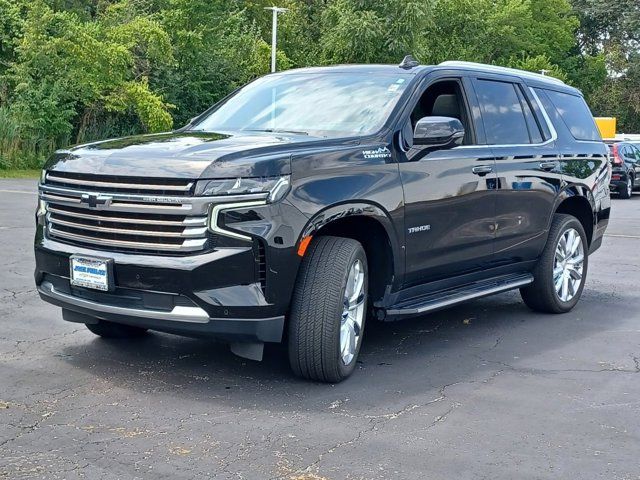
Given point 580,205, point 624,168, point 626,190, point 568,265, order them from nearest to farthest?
1. point 568,265
2. point 580,205
3. point 626,190
4. point 624,168

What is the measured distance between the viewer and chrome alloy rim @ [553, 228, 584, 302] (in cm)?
778

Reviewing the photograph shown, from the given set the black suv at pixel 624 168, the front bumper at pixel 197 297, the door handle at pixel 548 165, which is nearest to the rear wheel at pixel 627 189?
the black suv at pixel 624 168

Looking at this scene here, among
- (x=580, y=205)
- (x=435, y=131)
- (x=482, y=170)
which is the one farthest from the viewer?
(x=580, y=205)

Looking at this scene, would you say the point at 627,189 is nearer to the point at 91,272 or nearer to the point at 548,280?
the point at 548,280

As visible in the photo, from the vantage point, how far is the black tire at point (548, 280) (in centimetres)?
758

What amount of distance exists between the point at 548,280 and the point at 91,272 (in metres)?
3.99

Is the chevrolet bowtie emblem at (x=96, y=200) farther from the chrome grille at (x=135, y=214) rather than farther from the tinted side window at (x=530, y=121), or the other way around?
the tinted side window at (x=530, y=121)

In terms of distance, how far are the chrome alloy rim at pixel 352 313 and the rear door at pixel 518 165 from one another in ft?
5.46

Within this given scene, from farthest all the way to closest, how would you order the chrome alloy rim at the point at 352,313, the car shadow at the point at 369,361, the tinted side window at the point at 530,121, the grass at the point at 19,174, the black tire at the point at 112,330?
the grass at the point at 19,174
the tinted side window at the point at 530,121
the black tire at the point at 112,330
the chrome alloy rim at the point at 352,313
the car shadow at the point at 369,361

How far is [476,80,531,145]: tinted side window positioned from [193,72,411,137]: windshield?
86 centimetres

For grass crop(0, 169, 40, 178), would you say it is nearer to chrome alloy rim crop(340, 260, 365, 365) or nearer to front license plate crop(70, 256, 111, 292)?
front license plate crop(70, 256, 111, 292)

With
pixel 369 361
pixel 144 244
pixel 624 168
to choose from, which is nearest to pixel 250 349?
pixel 144 244

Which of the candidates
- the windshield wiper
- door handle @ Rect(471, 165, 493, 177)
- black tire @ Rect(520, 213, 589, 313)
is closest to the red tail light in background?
black tire @ Rect(520, 213, 589, 313)

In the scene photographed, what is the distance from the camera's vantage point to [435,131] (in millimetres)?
5945
